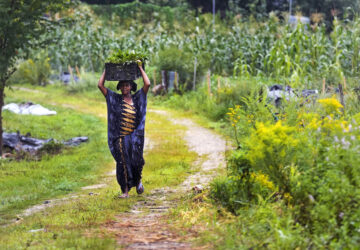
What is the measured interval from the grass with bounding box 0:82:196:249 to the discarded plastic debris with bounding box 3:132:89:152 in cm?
53

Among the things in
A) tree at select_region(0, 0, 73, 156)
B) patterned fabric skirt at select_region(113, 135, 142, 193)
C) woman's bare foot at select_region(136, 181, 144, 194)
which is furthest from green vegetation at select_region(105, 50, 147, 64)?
tree at select_region(0, 0, 73, 156)

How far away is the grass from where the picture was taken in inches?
211

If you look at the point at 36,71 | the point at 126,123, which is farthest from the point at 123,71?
the point at 36,71

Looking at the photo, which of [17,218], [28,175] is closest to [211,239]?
[17,218]

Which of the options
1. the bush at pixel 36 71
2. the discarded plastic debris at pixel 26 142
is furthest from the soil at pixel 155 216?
the bush at pixel 36 71

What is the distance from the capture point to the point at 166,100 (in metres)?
21.7

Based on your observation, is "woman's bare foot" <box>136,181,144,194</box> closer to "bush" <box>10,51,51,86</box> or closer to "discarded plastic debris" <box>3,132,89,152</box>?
"discarded plastic debris" <box>3,132,89,152</box>

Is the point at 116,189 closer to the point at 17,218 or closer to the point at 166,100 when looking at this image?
the point at 17,218

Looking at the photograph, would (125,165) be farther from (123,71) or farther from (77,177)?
(77,177)

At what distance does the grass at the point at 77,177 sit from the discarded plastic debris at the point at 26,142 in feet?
1.75

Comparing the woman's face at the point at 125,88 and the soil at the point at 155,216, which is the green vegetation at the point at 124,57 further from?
the soil at the point at 155,216

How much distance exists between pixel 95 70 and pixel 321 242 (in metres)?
26.7

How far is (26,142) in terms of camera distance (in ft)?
46.5

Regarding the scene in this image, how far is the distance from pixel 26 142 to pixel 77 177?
13.8ft
